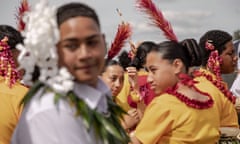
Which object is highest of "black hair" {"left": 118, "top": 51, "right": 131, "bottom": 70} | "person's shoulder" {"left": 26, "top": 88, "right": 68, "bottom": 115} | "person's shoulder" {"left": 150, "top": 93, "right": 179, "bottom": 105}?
"person's shoulder" {"left": 26, "top": 88, "right": 68, "bottom": 115}

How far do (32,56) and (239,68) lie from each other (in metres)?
4.66

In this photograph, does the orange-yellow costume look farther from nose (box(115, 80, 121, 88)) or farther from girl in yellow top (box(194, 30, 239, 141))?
girl in yellow top (box(194, 30, 239, 141))

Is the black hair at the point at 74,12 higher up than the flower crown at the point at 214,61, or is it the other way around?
the black hair at the point at 74,12

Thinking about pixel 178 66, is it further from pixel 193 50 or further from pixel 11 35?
pixel 11 35

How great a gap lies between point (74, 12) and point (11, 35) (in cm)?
191

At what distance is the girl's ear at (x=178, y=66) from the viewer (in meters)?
3.67

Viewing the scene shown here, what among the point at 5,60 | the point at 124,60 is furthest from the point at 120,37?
the point at 5,60

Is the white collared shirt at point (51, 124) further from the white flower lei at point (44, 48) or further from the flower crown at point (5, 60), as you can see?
the flower crown at point (5, 60)

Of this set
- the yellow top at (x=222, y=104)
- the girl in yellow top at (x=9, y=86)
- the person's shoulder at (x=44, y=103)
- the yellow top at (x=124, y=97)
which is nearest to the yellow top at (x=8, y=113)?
the girl in yellow top at (x=9, y=86)

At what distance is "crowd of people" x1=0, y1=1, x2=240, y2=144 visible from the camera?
6.77 feet

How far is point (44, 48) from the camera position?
6.75ft

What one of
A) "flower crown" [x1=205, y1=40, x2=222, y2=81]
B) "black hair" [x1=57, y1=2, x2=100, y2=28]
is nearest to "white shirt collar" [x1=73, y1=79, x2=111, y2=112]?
"black hair" [x1=57, y1=2, x2=100, y2=28]

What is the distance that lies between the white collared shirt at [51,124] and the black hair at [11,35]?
1919 mm

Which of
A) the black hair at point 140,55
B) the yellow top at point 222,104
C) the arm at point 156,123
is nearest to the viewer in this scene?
the arm at point 156,123
